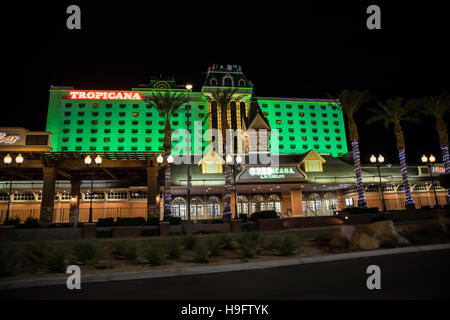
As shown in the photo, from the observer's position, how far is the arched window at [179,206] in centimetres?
4134

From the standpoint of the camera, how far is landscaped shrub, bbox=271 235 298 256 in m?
12.7

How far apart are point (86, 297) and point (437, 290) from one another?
26.9 ft

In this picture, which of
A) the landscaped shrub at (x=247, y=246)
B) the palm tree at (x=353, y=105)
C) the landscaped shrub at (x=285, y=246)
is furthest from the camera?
the palm tree at (x=353, y=105)

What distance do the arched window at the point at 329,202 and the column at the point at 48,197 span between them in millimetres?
35714

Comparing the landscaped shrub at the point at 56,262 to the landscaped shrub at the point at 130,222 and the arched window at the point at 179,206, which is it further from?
the arched window at the point at 179,206

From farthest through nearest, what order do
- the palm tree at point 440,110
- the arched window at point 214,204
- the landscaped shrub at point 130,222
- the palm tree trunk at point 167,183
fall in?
1. the arched window at point 214,204
2. the palm tree at point 440,110
3. the palm tree trunk at point 167,183
4. the landscaped shrub at point 130,222

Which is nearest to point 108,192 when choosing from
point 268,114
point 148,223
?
point 148,223

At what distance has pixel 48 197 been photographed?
27.3m

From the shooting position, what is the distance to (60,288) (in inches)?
325

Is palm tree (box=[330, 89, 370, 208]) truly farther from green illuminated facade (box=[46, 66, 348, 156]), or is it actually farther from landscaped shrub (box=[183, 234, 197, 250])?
green illuminated facade (box=[46, 66, 348, 156])

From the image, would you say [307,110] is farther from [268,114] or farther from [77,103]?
[77,103]

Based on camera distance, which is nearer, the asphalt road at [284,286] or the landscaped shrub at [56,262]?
the asphalt road at [284,286]

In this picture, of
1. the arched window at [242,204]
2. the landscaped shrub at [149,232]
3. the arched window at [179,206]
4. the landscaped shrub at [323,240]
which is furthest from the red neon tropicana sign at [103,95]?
the landscaped shrub at [323,240]

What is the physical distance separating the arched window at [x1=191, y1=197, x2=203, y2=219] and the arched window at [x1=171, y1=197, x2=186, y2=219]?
1.28m
